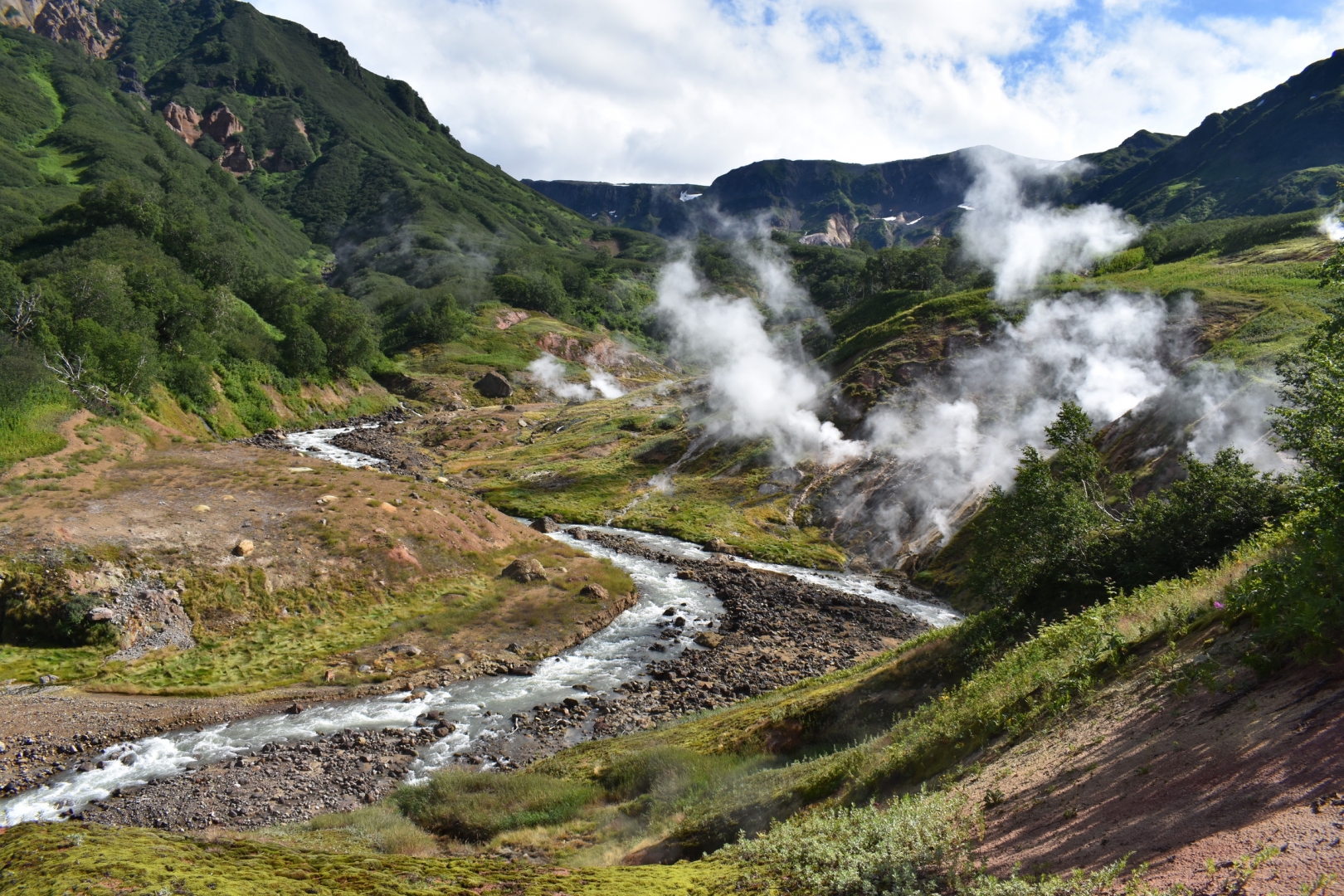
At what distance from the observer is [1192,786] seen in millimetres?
7352

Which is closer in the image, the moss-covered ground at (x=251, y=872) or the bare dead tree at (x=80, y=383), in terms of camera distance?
the moss-covered ground at (x=251, y=872)

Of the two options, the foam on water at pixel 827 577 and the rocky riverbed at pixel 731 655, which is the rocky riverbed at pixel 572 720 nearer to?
the rocky riverbed at pixel 731 655

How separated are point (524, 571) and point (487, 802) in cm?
2612

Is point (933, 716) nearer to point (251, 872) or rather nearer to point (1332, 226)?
point (251, 872)

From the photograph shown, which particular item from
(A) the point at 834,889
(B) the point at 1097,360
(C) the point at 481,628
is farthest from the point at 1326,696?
(B) the point at 1097,360

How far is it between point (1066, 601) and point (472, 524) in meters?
38.0

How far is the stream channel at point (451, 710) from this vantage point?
21359 mm

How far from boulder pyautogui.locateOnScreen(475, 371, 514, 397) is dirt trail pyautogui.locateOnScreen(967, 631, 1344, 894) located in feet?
415

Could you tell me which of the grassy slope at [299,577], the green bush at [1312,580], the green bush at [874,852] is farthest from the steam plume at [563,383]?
the green bush at [874,852]

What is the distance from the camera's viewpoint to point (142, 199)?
3748 inches

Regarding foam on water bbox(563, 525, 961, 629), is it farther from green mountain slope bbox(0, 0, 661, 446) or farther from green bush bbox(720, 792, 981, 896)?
green mountain slope bbox(0, 0, 661, 446)

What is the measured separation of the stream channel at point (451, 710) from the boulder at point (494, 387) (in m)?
87.9

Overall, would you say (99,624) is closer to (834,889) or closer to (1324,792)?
(834,889)

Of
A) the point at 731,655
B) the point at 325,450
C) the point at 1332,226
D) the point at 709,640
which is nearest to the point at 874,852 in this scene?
the point at 731,655
